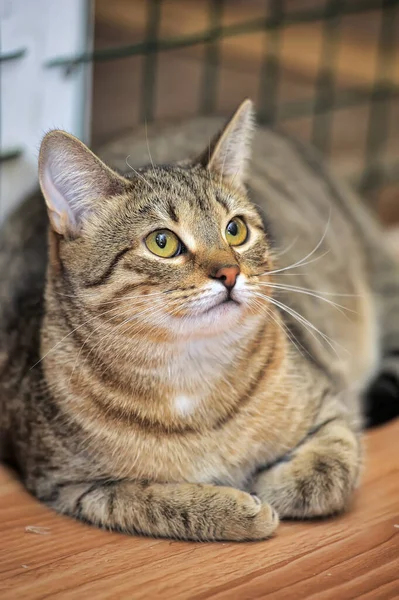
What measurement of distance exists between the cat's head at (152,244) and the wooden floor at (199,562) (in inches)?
15.6

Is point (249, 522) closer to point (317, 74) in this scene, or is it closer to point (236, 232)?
point (236, 232)

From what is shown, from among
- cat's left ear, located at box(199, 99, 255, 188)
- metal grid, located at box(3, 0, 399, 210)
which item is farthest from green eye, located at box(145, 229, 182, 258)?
metal grid, located at box(3, 0, 399, 210)

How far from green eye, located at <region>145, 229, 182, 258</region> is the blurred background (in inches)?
31.4

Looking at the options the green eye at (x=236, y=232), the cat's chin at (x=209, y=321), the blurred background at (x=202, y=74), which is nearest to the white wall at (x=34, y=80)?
the blurred background at (x=202, y=74)

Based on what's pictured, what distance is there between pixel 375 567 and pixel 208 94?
9.48 feet

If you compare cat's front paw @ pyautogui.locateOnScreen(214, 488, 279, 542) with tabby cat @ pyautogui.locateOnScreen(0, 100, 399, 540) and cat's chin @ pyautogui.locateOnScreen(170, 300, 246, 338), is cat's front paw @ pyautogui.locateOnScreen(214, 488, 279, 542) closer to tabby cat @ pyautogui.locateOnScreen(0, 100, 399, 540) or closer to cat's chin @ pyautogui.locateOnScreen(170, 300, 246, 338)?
tabby cat @ pyautogui.locateOnScreen(0, 100, 399, 540)

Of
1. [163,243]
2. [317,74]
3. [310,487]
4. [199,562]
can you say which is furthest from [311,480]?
[317,74]

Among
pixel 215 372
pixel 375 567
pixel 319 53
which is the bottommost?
pixel 375 567

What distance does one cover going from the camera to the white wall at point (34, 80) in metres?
2.37

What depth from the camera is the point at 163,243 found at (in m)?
1.66

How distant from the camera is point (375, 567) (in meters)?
1.60

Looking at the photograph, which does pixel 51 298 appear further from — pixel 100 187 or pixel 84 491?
pixel 84 491

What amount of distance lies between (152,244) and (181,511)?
1.60ft

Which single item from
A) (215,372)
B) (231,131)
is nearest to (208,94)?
(231,131)
